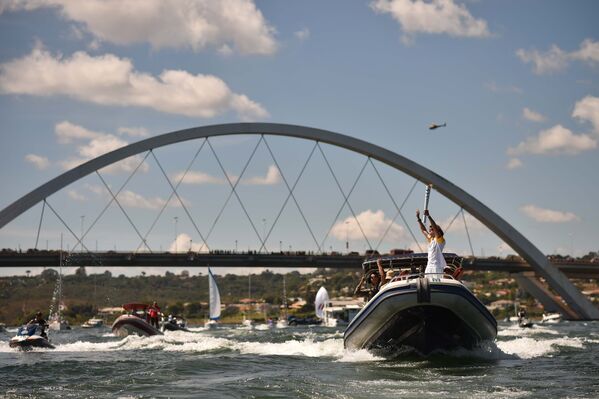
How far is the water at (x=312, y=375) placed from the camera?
18156 millimetres

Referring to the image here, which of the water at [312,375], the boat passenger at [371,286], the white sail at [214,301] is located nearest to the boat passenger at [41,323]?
the water at [312,375]

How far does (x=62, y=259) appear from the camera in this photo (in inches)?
3196

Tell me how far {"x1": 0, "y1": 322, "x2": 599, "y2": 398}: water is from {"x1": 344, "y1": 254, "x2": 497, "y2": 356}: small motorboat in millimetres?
422

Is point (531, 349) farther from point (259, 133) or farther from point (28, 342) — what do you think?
point (259, 133)

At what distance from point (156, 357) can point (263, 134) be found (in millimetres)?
47077

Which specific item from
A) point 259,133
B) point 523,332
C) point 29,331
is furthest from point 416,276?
point 259,133

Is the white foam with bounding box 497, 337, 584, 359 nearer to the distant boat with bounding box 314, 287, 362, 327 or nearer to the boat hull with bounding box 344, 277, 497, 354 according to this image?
the boat hull with bounding box 344, 277, 497, 354

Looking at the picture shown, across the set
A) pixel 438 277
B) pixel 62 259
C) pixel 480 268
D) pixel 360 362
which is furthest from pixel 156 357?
pixel 480 268

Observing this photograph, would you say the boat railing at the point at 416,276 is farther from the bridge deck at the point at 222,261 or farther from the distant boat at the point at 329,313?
the distant boat at the point at 329,313

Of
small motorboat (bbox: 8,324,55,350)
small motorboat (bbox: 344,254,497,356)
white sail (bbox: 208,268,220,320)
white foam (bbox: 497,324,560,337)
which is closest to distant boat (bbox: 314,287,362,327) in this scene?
white sail (bbox: 208,268,220,320)

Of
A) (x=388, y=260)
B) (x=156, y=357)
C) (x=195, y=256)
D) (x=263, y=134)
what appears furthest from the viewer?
(x=195, y=256)

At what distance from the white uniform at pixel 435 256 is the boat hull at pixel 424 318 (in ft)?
1.84

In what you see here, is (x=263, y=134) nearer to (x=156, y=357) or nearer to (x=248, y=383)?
(x=156, y=357)

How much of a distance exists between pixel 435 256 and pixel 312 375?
Result: 469 cm
